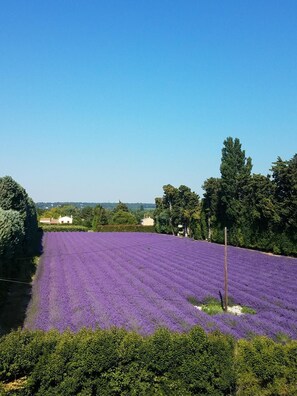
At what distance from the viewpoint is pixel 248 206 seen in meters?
39.4

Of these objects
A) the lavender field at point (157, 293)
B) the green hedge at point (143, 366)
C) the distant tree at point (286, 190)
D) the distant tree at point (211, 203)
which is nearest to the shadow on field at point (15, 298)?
the lavender field at point (157, 293)

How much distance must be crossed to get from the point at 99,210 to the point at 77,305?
2918 inches

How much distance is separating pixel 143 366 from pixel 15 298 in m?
11.7

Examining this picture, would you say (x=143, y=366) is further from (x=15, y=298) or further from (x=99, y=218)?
(x=99, y=218)

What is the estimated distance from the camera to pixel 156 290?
1758 centimetres

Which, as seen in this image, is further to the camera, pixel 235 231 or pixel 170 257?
pixel 235 231

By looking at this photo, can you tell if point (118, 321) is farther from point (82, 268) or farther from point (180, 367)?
point (82, 268)

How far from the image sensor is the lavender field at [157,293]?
12023mm

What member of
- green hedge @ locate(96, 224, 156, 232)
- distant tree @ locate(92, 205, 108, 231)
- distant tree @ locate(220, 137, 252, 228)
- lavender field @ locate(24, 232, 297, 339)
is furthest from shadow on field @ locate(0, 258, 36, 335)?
distant tree @ locate(92, 205, 108, 231)

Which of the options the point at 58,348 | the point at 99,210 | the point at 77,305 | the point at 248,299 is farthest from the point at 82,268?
the point at 99,210

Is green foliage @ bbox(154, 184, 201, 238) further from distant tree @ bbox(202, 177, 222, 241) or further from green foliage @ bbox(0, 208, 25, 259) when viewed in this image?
green foliage @ bbox(0, 208, 25, 259)

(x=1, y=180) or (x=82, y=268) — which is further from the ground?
(x=1, y=180)

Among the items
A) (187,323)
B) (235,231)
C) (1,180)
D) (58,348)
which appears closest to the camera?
(58,348)

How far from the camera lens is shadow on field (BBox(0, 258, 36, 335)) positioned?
13.1m
